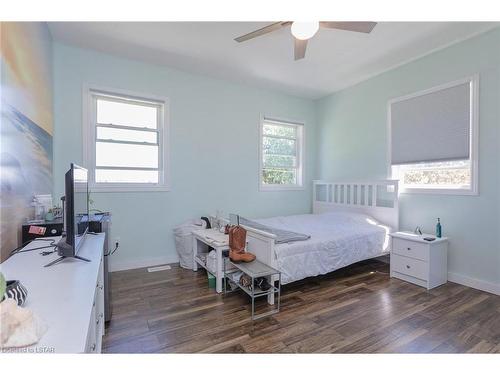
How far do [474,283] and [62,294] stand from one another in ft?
11.8

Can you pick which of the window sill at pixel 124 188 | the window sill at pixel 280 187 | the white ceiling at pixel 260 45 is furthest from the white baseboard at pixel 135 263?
the white ceiling at pixel 260 45

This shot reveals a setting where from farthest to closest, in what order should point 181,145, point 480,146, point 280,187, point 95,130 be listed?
point 280,187
point 181,145
point 95,130
point 480,146

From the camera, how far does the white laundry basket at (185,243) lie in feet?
10.2

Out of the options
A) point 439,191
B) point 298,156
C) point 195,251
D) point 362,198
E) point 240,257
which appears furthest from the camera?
point 298,156

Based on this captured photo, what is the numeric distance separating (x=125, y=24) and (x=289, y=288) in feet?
10.5

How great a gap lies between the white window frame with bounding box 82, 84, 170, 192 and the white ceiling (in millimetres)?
468

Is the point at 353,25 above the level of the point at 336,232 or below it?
above

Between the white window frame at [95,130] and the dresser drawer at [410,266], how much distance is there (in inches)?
120

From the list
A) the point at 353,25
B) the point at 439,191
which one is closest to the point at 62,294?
the point at 353,25

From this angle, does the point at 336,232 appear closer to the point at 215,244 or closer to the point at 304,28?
the point at 215,244

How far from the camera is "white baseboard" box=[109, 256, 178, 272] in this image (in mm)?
3031

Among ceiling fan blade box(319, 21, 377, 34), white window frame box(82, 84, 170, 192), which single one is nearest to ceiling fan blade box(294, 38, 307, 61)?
ceiling fan blade box(319, 21, 377, 34)

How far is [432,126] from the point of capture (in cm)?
295
